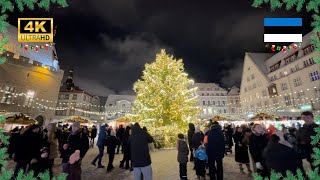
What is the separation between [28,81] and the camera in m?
29.3

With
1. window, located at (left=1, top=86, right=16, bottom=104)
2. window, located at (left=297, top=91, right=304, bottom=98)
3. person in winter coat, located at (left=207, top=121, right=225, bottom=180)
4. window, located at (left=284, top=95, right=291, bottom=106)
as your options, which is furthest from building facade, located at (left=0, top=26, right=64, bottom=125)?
window, located at (left=284, top=95, right=291, bottom=106)

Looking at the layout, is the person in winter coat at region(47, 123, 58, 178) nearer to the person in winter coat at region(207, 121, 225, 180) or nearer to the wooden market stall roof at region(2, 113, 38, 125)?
the person in winter coat at region(207, 121, 225, 180)

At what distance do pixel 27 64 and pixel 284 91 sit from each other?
4228cm

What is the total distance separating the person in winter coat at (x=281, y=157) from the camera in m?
4.12

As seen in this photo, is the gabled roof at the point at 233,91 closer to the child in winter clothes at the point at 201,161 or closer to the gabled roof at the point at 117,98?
the gabled roof at the point at 117,98

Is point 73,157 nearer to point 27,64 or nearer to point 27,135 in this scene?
point 27,135

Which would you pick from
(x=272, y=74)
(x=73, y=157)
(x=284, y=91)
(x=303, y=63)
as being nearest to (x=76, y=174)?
(x=73, y=157)

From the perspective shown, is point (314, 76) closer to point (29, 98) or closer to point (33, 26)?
point (33, 26)

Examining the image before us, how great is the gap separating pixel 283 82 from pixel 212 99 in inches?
1071

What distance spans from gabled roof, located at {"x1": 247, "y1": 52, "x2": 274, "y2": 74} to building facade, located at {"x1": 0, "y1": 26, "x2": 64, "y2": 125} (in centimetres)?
3961

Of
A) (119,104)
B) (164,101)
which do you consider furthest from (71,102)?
(164,101)

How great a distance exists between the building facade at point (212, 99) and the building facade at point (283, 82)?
12929 millimetres

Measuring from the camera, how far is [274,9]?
2943mm

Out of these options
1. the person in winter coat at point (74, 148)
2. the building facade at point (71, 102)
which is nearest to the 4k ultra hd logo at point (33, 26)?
the person in winter coat at point (74, 148)
